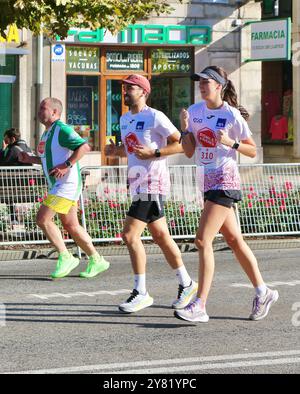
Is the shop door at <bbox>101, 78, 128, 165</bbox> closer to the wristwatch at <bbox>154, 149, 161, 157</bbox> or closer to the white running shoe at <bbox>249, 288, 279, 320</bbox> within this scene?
the wristwatch at <bbox>154, 149, 161, 157</bbox>

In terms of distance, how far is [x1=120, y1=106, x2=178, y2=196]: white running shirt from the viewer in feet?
33.1

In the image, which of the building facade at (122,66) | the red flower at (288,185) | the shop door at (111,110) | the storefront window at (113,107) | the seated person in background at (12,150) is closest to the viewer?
the red flower at (288,185)

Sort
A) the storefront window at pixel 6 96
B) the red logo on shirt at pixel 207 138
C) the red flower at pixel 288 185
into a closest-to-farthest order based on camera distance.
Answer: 1. the red logo on shirt at pixel 207 138
2. the red flower at pixel 288 185
3. the storefront window at pixel 6 96

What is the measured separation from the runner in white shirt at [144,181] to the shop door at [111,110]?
1639 centimetres

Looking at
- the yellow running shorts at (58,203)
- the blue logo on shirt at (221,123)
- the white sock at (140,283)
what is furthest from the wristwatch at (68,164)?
the blue logo on shirt at (221,123)

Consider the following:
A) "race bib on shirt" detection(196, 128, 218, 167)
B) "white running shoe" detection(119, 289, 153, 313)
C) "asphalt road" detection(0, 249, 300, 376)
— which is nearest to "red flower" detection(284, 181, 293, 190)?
"asphalt road" detection(0, 249, 300, 376)

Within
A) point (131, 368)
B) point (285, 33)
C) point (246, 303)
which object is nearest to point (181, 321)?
point (246, 303)

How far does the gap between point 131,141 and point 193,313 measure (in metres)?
1.65

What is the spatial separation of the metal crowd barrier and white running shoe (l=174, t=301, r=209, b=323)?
18.3ft

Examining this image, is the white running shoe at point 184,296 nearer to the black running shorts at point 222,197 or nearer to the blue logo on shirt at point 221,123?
the black running shorts at point 222,197

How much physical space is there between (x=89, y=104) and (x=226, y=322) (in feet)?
57.3

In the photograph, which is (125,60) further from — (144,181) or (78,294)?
(144,181)

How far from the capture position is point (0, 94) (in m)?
25.1

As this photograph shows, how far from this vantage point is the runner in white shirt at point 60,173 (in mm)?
11930
